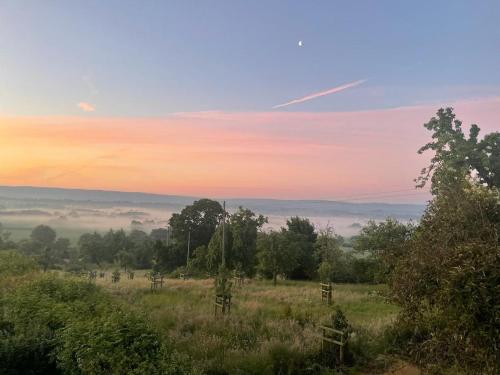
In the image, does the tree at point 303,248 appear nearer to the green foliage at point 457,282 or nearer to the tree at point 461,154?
the tree at point 461,154

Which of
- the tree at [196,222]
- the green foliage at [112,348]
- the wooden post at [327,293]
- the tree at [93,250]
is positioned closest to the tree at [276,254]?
the wooden post at [327,293]

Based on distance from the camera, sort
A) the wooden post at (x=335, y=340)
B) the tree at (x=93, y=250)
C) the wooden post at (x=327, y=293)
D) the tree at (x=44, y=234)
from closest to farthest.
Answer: the wooden post at (x=335, y=340), the wooden post at (x=327, y=293), the tree at (x=93, y=250), the tree at (x=44, y=234)

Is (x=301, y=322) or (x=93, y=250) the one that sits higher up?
(x=301, y=322)

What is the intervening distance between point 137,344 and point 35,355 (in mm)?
2347

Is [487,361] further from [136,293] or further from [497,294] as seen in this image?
[136,293]

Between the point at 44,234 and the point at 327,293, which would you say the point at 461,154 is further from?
the point at 44,234

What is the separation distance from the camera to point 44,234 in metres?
81.8

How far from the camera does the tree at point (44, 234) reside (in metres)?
79.1

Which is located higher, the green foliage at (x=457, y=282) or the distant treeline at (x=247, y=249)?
the green foliage at (x=457, y=282)

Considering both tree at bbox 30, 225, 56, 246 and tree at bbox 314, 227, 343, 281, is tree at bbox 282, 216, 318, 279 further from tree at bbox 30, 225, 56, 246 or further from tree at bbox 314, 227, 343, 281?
tree at bbox 30, 225, 56, 246

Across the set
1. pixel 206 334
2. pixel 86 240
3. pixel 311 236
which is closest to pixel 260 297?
pixel 206 334

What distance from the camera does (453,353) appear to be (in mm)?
6461

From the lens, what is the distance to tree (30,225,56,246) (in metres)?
79.1

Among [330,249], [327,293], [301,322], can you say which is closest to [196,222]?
[330,249]
